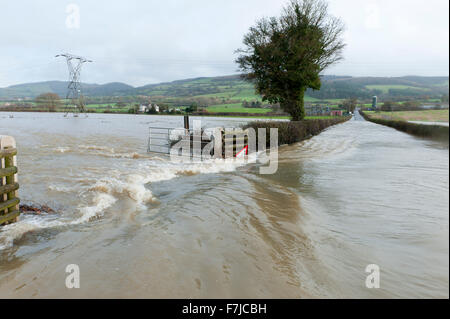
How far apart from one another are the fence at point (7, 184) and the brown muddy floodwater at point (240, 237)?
0.74 feet

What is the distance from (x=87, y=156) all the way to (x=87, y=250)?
11749 mm

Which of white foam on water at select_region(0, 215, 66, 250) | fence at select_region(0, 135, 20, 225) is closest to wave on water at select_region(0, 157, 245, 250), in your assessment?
white foam on water at select_region(0, 215, 66, 250)

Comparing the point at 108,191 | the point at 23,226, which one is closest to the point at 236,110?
the point at 108,191

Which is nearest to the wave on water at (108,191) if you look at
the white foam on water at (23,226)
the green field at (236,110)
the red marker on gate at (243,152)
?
the white foam on water at (23,226)

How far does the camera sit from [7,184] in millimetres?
5008

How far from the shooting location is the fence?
16.0 ft

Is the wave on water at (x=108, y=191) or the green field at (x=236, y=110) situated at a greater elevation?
the green field at (x=236, y=110)

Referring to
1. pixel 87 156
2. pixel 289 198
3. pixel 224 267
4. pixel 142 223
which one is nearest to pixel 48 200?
pixel 142 223

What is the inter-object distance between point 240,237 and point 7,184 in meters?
4.54

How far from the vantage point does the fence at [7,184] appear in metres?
4.88

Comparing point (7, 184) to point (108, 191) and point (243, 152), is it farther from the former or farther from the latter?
point (243, 152)

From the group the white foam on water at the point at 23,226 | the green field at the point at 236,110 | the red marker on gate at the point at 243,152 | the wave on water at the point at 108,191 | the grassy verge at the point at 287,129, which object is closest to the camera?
the white foam on water at the point at 23,226

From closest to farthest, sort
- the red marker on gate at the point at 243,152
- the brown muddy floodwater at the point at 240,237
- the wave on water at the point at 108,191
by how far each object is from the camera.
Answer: the brown muddy floodwater at the point at 240,237, the wave on water at the point at 108,191, the red marker on gate at the point at 243,152

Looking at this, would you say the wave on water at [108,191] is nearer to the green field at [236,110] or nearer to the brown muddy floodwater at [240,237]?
the brown muddy floodwater at [240,237]
